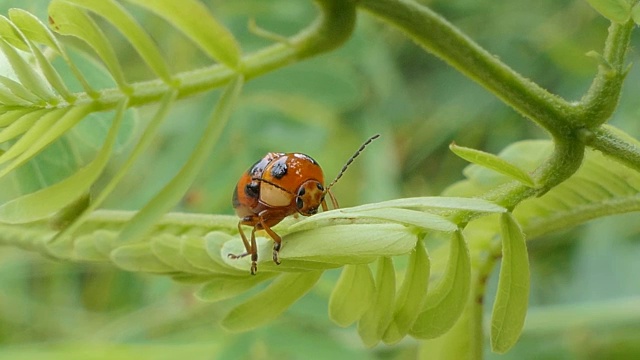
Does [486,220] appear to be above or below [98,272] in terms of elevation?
above

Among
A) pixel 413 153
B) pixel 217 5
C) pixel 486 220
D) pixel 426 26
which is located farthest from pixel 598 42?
pixel 426 26

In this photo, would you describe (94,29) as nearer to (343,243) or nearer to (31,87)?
(31,87)

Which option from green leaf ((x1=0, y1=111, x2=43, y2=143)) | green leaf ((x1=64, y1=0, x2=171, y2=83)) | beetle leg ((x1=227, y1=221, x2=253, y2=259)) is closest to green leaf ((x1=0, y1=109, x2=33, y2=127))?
green leaf ((x1=0, y1=111, x2=43, y2=143))

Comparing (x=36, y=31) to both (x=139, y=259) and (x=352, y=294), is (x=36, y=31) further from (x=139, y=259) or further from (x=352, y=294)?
(x=352, y=294)

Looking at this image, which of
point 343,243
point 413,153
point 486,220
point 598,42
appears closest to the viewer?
point 343,243

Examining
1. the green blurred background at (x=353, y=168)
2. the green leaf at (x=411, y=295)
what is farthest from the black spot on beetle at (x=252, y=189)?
the green blurred background at (x=353, y=168)

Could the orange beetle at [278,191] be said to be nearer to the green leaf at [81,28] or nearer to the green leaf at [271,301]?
the green leaf at [271,301]

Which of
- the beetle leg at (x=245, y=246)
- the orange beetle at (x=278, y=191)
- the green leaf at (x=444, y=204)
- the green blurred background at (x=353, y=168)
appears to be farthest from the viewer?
the green blurred background at (x=353, y=168)

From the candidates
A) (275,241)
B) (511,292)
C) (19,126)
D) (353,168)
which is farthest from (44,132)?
(353,168)
